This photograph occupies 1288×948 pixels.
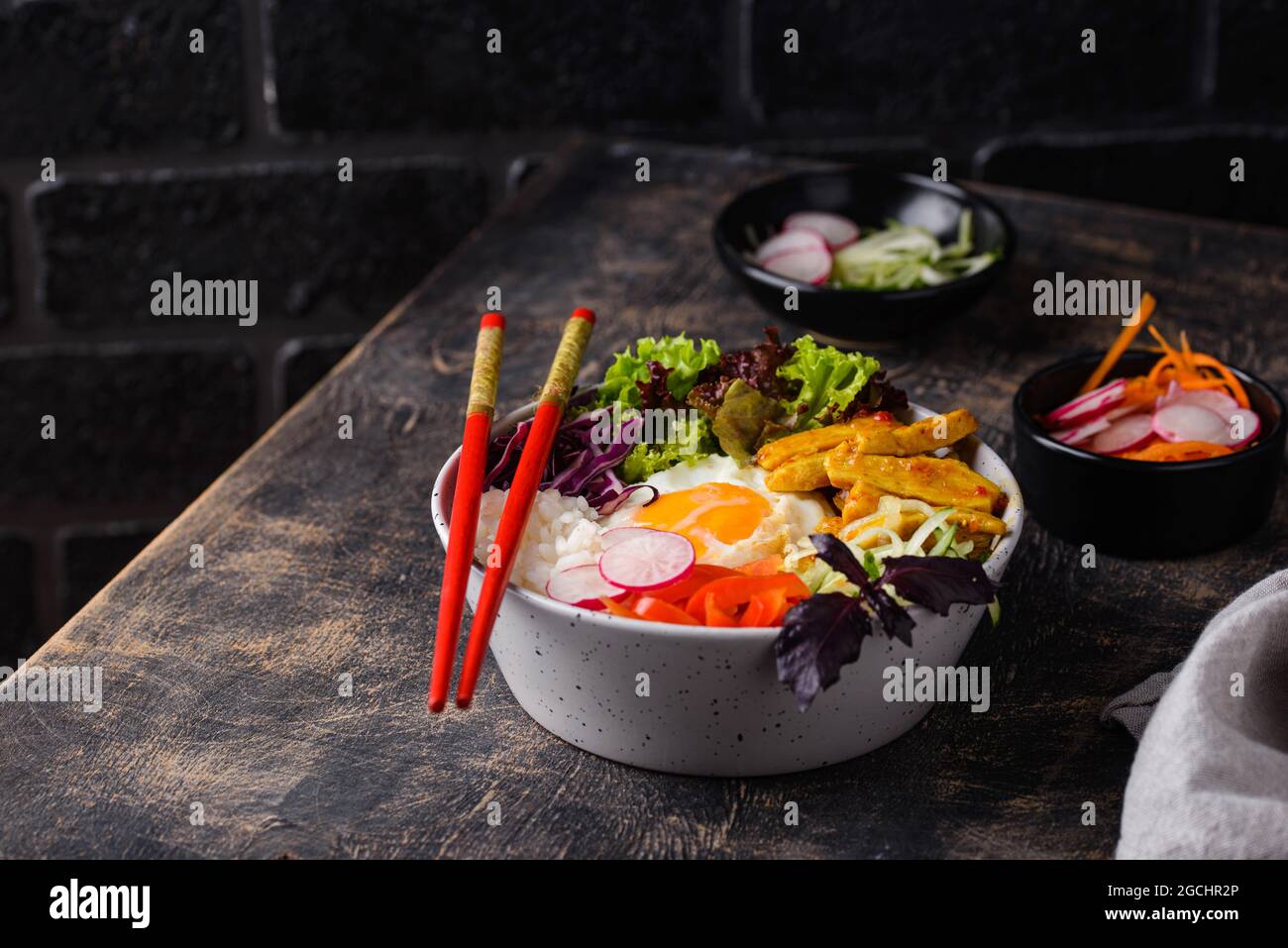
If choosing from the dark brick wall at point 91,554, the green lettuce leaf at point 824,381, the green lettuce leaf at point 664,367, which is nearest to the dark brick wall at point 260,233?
the dark brick wall at point 91,554

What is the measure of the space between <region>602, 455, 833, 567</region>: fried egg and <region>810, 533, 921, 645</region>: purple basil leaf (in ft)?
0.29

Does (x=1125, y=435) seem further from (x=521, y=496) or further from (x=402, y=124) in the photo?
(x=402, y=124)

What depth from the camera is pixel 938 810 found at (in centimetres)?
121

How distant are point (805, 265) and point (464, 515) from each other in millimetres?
1005

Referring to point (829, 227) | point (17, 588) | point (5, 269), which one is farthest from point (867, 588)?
point (17, 588)

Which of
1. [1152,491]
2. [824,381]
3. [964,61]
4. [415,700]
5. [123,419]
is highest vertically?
[964,61]

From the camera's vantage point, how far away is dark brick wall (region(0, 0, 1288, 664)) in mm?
2729

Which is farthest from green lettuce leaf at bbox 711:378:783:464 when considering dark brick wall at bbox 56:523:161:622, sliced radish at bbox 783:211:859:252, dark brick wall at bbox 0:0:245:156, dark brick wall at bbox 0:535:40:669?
dark brick wall at bbox 0:535:40:669

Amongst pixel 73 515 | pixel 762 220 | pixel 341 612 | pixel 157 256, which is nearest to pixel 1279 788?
pixel 341 612

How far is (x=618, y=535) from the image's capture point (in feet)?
4.21

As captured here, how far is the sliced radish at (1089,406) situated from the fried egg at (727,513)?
41 cm

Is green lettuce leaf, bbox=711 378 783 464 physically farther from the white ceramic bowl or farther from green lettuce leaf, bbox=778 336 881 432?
the white ceramic bowl

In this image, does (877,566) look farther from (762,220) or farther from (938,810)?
(762,220)

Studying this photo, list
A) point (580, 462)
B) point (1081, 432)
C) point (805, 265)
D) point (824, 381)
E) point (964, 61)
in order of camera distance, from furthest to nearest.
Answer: point (964, 61) < point (805, 265) < point (1081, 432) < point (824, 381) < point (580, 462)
